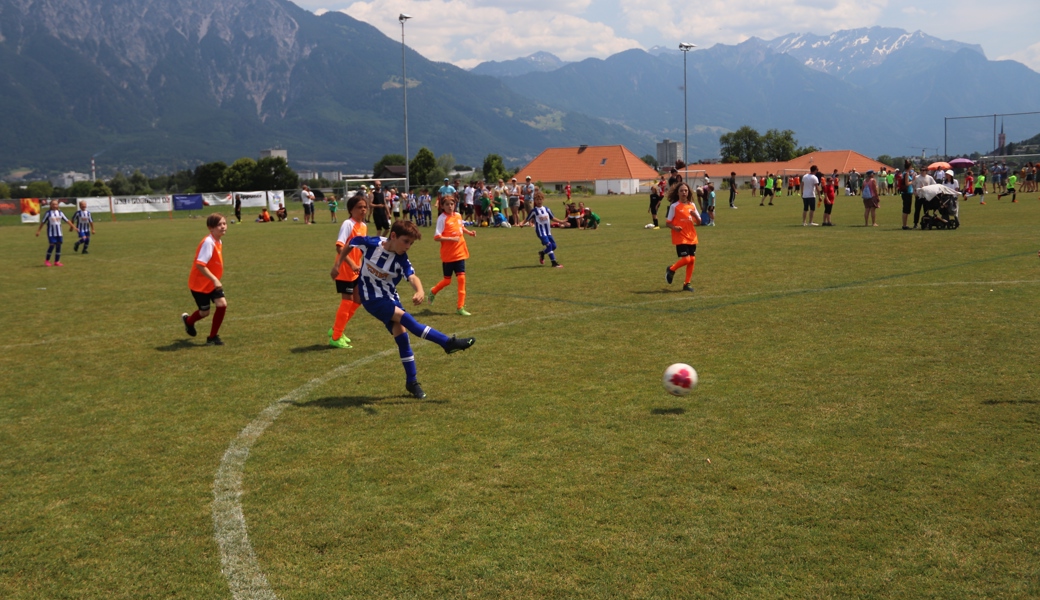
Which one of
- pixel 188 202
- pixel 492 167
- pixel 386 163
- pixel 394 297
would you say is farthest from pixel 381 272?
pixel 386 163

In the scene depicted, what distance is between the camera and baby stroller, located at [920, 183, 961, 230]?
86.6 feet

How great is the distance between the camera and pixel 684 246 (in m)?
14.9

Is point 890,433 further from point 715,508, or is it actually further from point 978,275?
point 978,275

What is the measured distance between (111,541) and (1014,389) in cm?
778

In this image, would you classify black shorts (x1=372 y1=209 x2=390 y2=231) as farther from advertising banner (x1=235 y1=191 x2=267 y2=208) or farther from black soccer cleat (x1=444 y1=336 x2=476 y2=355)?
advertising banner (x1=235 y1=191 x2=267 y2=208)

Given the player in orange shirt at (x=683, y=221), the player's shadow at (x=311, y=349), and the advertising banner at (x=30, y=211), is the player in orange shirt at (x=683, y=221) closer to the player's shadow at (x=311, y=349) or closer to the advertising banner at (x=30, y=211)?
the player's shadow at (x=311, y=349)

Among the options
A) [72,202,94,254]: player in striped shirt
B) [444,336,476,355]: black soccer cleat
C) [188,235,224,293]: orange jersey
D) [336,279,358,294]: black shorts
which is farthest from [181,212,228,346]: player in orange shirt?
[72,202,94,254]: player in striped shirt

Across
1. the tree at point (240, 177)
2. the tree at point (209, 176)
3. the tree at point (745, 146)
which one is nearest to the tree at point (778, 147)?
the tree at point (745, 146)

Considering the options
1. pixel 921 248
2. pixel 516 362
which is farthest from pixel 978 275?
pixel 516 362

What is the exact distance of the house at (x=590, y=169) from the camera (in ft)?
398

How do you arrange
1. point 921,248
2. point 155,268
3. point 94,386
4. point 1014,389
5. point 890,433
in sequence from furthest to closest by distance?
point 155,268 → point 921,248 → point 94,386 → point 1014,389 → point 890,433

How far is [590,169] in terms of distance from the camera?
127562mm

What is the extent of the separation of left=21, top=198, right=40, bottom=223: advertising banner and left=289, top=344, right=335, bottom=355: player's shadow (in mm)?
53080

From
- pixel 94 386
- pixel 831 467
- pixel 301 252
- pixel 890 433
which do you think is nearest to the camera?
pixel 831 467
